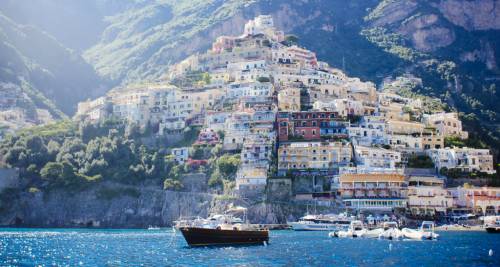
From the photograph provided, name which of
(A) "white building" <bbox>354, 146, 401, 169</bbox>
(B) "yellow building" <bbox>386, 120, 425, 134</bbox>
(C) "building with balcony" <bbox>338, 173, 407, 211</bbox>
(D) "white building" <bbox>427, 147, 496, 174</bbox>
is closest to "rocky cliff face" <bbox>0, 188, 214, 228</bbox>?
(C) "building with balcony" <bbox>338, 173, 407, 211</bbox>

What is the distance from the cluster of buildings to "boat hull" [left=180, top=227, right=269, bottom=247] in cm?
3071

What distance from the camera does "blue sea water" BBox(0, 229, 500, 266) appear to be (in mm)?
61062

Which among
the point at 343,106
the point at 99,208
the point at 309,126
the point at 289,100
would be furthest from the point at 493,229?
the point at 99,208

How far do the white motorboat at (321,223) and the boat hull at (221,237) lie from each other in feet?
87.4

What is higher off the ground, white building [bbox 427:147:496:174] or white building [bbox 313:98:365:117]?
white building [bbox 313:98:365:117]

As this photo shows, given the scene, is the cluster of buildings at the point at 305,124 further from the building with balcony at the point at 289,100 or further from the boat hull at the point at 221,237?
the boat hull at the point at 221,237

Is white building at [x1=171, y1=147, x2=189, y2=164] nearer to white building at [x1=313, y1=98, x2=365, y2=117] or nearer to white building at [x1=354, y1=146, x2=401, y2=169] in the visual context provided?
white building at [x1=313, y1=98, x2=365, y2=117]

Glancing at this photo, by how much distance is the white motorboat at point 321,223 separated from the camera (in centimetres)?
10538

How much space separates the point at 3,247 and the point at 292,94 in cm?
6568

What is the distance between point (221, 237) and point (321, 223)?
3180 cm

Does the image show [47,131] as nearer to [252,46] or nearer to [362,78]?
[252,46]

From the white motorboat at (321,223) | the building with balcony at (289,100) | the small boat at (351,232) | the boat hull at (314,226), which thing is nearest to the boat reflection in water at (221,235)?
the small boat at (351,232)

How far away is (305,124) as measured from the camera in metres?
122

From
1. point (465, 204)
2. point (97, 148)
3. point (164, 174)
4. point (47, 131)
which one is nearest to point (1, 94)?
point (47, 131)
